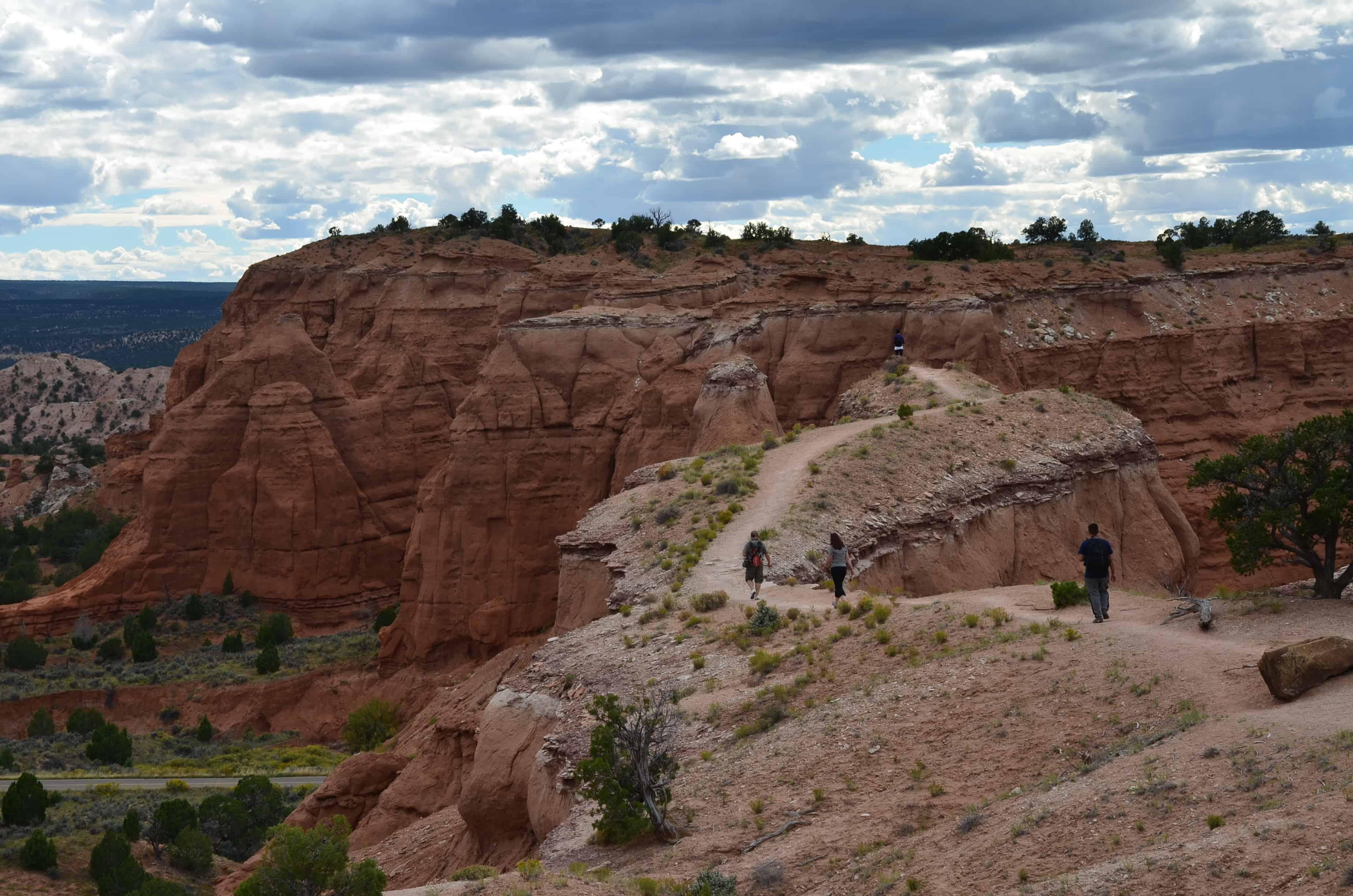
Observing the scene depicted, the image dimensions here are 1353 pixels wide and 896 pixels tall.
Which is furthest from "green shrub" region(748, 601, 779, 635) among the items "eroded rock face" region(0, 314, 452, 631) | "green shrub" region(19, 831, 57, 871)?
"eroded rock face" region(0, 314, 452, 631)

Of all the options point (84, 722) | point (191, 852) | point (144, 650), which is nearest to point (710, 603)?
point (191, 852)

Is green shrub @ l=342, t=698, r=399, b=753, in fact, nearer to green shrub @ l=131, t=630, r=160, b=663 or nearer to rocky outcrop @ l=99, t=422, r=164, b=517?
green shrub @ l=131, t=630, r=160, b=663

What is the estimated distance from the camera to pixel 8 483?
111688mm

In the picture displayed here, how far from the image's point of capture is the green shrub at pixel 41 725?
55906 mm

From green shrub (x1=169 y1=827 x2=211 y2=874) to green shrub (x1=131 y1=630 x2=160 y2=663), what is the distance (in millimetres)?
28287

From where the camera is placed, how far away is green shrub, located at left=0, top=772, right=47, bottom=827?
1521 inches

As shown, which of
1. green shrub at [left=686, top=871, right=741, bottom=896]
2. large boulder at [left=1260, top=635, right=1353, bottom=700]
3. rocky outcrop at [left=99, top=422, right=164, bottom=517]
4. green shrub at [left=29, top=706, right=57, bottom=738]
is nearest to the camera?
green shrub at [left=686, top=871, right=741, bottom=896]

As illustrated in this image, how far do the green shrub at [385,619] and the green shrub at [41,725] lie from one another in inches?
597

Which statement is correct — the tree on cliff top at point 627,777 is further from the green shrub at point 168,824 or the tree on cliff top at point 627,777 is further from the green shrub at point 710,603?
the green shrub at point 168,824

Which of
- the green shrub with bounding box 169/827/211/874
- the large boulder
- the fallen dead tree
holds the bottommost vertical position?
the green shrub with bounding box 169/827/211/874

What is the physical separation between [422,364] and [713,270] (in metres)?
18.5

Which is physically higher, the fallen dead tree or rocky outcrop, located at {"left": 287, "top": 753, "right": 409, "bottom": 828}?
the fallen dead tree

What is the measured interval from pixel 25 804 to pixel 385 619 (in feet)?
95.9

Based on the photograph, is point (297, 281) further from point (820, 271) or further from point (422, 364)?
point (820, 271)
